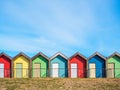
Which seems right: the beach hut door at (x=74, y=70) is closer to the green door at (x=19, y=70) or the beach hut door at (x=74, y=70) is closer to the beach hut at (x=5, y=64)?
the green door at (x=19, y=70)

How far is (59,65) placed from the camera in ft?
180

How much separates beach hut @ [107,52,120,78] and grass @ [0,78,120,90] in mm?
8202

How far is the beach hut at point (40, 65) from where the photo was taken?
179 feet

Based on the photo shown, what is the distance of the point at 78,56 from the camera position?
55.2 m

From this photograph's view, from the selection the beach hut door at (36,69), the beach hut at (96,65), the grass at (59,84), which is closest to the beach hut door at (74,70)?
the beach hut at (96,65)

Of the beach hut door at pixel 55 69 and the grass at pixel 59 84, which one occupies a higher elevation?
the beach hut door at pixel 55 69

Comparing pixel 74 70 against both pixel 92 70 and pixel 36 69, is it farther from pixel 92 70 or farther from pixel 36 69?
pixel 36 69

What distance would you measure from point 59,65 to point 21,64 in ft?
18.1

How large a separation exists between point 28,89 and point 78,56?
48.4 feet

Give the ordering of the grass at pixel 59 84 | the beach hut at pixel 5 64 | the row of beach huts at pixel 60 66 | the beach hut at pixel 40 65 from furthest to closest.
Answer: the beach hut at pixel 40 65 → the row of beach huts at pixel 60 66 → the beach hut at pixel 5 64 → the grass at pixel 59 84

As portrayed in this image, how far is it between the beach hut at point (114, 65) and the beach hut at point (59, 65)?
20.6ft

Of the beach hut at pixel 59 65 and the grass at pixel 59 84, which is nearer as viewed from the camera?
the grass at pixel 59 84

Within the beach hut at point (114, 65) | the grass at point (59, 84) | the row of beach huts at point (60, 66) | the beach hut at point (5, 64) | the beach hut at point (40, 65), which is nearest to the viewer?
the grass at point (59, 84)

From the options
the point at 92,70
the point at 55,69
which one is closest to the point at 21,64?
the point at 55,69
